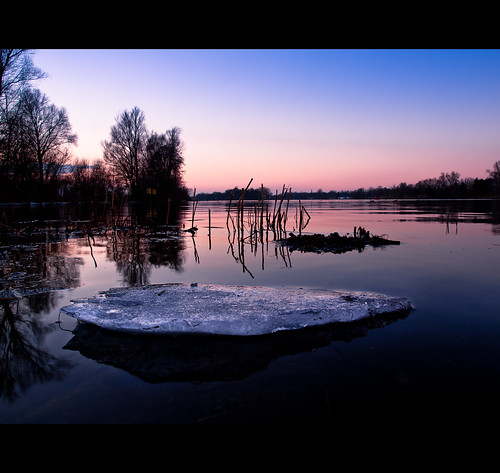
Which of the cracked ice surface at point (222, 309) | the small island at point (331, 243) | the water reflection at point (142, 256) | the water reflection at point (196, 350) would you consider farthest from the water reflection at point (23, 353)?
the small island at point (331, 243)

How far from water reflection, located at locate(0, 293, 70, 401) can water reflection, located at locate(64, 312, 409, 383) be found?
23 cm

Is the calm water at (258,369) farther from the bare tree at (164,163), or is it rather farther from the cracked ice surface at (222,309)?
the bare tree at (164,163)

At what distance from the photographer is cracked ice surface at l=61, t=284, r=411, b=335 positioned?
278 cm

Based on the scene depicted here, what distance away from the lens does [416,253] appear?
7.43 metres

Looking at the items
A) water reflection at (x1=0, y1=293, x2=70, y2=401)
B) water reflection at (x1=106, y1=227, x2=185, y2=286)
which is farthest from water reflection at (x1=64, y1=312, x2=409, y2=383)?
water reflection at (x1=106, y1=227, x2=185, y2=286)

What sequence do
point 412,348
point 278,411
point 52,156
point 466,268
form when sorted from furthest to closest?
1. point 52,156
2. point 466,268
3. point 412,348
4. point 278,411

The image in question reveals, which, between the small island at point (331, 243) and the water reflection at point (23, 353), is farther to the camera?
the small island at point (331, 243)

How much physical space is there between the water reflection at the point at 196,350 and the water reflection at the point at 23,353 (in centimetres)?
23

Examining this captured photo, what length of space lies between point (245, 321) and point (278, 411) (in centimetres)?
121

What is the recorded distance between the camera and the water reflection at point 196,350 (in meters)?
2.12

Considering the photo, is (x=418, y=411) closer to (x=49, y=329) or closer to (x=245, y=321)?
(x=245, y=321)

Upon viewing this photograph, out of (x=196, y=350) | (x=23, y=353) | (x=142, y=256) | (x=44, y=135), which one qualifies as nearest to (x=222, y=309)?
(x=196, y=350)
